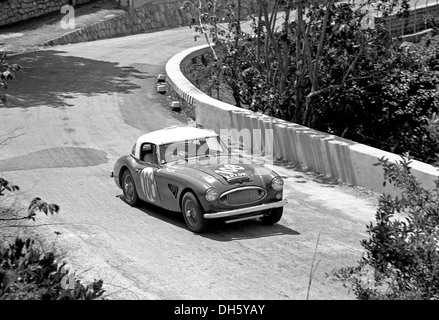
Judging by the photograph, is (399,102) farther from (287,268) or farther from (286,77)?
(287,268)

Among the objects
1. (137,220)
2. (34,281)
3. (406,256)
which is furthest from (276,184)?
(34,281)

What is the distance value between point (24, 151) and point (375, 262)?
10.6 metres

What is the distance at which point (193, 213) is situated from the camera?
1077cm

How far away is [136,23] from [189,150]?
22.1 meters

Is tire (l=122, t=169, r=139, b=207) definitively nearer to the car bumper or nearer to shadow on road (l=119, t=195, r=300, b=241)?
shadow on road (l=119, t=195, r=300, b=241)

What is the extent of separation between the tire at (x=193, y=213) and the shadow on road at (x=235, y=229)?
12 centimetres

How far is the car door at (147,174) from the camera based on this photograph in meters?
11.6

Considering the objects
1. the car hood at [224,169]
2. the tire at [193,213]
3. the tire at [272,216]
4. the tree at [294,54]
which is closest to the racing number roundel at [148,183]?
the car hood at [224,169]

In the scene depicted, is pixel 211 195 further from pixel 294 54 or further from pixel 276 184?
pixel 294 54

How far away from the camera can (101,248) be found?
33.2ft

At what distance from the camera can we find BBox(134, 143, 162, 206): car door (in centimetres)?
1162

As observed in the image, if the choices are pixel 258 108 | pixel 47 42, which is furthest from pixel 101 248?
pixel 47 42

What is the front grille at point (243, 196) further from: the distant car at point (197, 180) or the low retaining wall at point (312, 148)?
the low retaining wall at point (312, 148)

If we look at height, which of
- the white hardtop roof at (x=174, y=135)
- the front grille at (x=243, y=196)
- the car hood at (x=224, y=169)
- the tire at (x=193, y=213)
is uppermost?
the white hardtop roof at (x=174, y=135)
